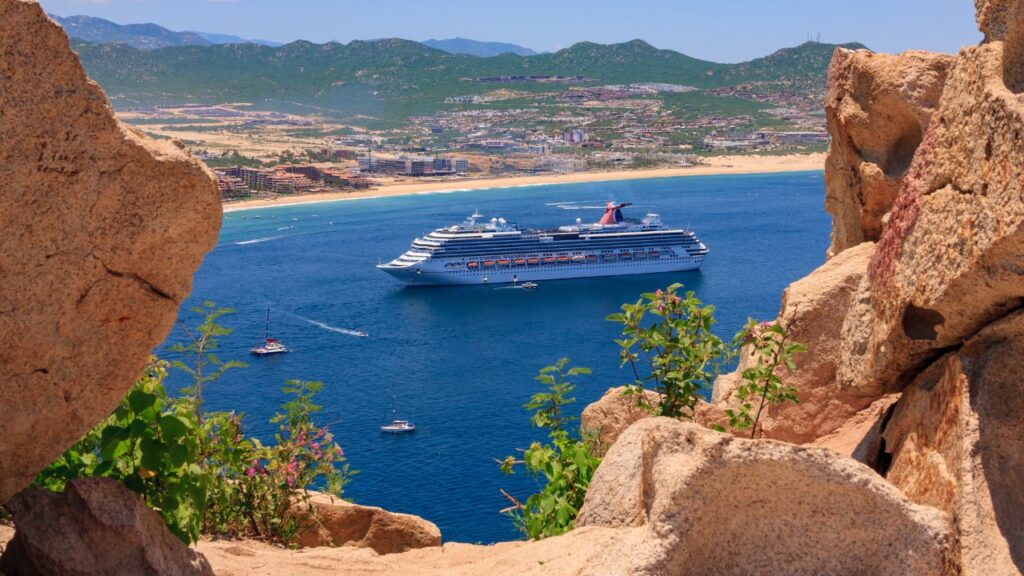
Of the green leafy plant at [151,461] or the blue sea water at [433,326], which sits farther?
the blue sea water at [433,326]

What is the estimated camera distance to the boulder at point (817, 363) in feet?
19.9

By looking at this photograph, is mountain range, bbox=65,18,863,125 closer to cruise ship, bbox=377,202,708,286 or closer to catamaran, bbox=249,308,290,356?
cruise ship, bbox=377,202,708,286

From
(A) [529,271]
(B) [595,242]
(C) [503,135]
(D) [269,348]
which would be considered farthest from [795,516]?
(C) [503,135]

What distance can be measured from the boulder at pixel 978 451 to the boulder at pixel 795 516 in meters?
0.17

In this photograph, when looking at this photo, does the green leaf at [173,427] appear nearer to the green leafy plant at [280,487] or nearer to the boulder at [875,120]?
the green leafy plant at [280,487]

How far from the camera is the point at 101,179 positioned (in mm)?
3643

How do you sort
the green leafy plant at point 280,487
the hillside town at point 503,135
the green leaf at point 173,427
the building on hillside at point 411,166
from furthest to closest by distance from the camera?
the building on hillside at point 411,166
the hillside town at point 503,135
the green leafy plant at point 280,487
the green leaf at point 173,427

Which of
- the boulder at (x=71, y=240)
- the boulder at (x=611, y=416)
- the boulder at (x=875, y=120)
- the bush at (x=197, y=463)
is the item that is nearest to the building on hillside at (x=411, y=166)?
the boulder at (x=611, y=416)

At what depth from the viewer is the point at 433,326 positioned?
35344 mm

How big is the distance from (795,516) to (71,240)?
2572mm

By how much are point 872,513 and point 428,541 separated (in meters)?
3.59

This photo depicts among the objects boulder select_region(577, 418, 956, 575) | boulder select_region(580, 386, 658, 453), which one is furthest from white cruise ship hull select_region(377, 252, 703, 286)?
boulder select_region(577, 418, 956, 575)

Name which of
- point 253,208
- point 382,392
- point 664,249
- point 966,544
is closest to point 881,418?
point 966,544

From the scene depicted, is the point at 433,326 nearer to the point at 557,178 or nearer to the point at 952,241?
the point at 952,241
